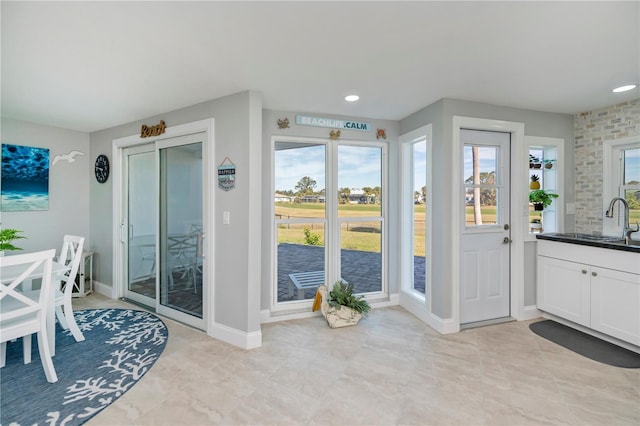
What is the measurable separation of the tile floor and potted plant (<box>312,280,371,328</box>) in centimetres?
20

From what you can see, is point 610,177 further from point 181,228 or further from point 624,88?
point 181,228

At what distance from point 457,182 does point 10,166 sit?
219 inches

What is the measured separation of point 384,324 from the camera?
3.24m

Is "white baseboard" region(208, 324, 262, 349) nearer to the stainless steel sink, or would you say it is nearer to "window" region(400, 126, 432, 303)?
"window" region(400, 126, 432, 303)

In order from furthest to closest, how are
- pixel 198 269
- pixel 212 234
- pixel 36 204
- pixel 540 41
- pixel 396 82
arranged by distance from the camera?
pixel 36 204 < pixel 198 269 < pixel 212 234 < pixel 396 82 < pixel 540 41

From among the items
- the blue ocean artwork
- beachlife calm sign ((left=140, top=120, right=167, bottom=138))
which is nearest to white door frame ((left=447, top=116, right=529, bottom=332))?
beachlife calm sign ((left=140, top=120, right=167, bottom=138))

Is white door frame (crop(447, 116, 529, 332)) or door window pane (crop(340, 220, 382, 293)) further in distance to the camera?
door window pane (crop(340, 220, 382, 293))

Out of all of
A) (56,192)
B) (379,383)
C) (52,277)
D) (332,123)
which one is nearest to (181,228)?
(52,277)

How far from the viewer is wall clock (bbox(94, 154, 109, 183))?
412cm

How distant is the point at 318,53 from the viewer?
207 centimetres

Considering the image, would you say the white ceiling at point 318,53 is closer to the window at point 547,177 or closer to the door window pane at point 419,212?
the window at point 547,177

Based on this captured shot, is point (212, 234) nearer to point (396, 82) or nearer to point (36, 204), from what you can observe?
point (396, 82)

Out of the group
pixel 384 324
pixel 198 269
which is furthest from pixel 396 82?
pixel 198 269

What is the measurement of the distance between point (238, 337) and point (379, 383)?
1.38m
